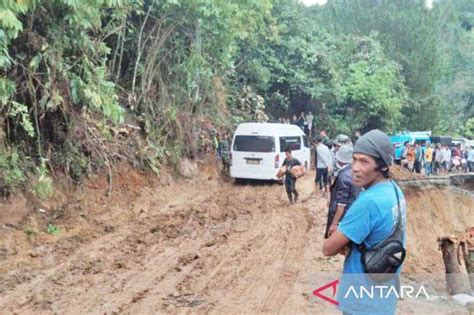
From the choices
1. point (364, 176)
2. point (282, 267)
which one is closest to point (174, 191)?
point (282, 267)

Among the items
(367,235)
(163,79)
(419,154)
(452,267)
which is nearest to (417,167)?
(419,154)

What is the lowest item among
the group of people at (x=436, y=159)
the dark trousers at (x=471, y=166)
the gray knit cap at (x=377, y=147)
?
the dark trousers at (x=471, y=166)

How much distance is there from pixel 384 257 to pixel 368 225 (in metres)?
0.18

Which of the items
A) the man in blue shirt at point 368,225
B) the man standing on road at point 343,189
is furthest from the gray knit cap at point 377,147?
the man standing on road at point 343,189

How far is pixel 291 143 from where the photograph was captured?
16625 mm

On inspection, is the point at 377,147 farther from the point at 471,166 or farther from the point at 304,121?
the point at 471,166

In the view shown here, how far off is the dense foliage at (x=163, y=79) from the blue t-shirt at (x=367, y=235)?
219 inches

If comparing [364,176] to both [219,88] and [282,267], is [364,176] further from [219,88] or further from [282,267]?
[219,88]

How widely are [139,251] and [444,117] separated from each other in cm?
3408

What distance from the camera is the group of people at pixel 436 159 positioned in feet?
74.0

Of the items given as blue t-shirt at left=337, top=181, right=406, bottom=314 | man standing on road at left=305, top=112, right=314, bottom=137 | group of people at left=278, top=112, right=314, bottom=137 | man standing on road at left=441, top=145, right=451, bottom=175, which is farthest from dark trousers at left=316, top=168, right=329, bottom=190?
man standing on road at left=441, top=145, right=451, bottom=175

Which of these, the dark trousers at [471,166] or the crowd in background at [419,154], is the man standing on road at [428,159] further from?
the dark trousers at [471,166]

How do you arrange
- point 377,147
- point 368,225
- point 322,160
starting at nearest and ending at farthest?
point 368,225 → point 377,147 → point 322,160

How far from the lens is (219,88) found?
18.1 meters
